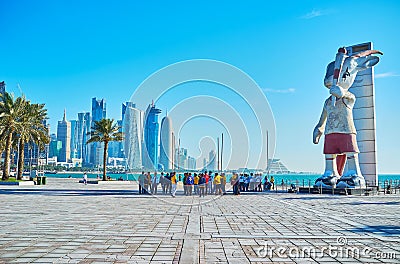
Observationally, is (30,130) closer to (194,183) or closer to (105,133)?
(105,133)

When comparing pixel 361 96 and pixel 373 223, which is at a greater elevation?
pixel 361 96

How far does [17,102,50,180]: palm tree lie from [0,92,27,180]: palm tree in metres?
0.53

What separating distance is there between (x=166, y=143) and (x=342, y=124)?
12.0m

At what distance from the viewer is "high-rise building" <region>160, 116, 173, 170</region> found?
2520 cm

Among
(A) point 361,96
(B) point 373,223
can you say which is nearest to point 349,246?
(B) point 373,223

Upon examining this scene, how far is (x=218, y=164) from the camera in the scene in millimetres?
34750

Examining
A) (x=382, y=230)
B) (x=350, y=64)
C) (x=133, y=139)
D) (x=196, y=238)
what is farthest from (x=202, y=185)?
(x=133, y=139)

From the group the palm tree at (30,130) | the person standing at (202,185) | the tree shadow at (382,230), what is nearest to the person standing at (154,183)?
the person standing at (202,185)

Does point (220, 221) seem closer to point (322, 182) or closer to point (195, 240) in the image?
point (195, 240)

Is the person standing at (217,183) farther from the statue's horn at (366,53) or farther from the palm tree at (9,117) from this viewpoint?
the palm tree at (9,117)

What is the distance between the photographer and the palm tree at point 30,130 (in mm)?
31672

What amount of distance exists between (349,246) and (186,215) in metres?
5.67

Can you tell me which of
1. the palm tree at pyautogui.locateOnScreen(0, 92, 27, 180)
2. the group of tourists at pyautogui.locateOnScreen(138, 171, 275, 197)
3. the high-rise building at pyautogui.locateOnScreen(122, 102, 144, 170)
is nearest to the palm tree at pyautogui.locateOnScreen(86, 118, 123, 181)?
the high-rise building at pyautogui.locateOnScreen(122, 102, 144, 170)

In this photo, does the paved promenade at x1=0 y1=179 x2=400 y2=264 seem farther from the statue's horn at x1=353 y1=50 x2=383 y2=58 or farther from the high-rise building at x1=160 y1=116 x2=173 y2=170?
the statue's horn at x1=353 y1=50 x2=383 y2=58
